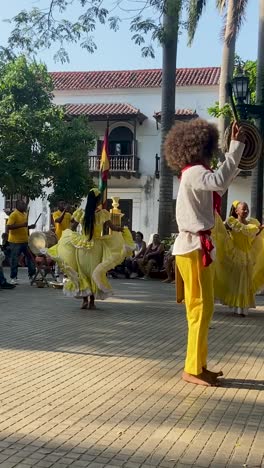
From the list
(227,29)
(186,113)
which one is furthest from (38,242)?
(186,113)

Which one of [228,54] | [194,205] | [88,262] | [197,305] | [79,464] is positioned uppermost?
[228,54]

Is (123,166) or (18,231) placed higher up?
(123,166)

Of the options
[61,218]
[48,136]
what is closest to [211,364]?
[61,218]

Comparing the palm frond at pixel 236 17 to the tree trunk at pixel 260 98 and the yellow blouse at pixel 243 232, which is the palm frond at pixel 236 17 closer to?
the tree trunk at pixel 260 98

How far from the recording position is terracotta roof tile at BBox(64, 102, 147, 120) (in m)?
31.4

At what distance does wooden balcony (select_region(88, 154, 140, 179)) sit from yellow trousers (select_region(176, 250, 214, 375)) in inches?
1055

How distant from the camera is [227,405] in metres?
4.79

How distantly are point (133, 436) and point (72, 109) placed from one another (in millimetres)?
29788

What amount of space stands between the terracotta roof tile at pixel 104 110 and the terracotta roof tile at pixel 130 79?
1.23 metres

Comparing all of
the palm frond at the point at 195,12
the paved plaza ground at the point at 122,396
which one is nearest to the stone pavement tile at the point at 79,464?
the paved plaza ground at the point at 122,396

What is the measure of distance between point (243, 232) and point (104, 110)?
77.8ft

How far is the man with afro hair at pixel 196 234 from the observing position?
5.28 m

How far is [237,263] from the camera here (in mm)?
9406

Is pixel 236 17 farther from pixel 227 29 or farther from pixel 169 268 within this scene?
pixel 169 268
